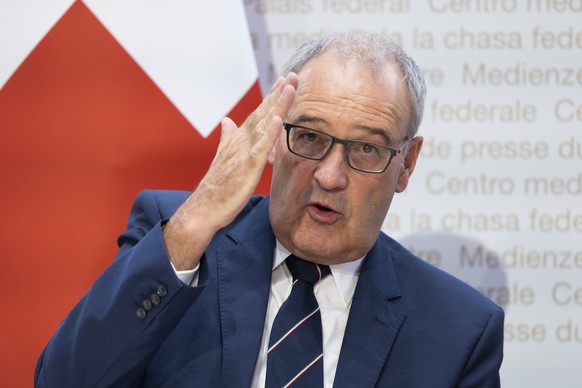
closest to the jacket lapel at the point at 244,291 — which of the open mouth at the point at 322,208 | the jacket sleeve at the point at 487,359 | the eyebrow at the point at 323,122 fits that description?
the open mouth at the point at 322,208

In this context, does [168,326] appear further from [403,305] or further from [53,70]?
[53,70]

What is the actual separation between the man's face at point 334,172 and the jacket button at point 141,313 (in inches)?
17.2

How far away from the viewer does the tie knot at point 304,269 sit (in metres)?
1.97

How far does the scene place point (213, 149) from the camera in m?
2.42

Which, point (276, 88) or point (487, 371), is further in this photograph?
point (487, 371)

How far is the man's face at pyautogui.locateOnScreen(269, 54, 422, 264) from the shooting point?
6.17ft

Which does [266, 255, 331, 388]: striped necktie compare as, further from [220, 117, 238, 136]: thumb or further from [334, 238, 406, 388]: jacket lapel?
[220, 117, 238, 136]: thumb

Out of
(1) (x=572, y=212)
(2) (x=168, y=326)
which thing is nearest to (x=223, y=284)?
(2) (x=168, y=326)

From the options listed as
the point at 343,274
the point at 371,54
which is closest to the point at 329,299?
the point at 343,274

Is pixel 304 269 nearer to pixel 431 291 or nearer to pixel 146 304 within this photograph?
pixel 431 291

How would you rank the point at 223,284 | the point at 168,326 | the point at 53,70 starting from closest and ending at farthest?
the point at 168,326, the point at 223,284, the point at 53,70

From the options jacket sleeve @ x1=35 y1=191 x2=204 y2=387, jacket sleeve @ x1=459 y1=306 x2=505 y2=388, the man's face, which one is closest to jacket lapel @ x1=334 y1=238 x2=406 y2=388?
the man's face

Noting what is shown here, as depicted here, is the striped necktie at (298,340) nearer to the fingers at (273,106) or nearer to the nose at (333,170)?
the nose at (333,170)

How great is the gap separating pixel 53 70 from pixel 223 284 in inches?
35.6
